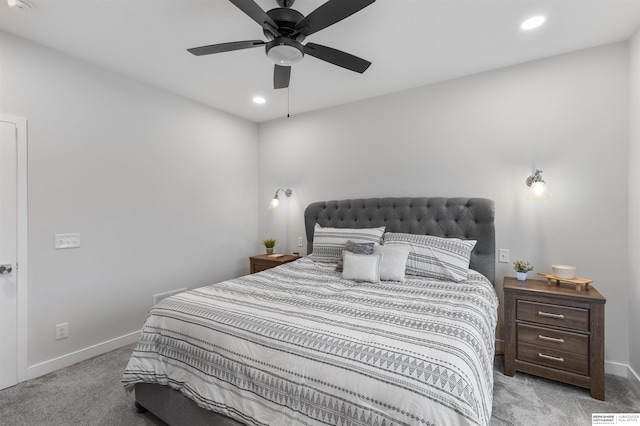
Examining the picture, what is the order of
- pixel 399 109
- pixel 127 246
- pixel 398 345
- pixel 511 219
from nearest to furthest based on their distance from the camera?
1. pixel 398 345
2. pixel 511 219
3. pixel 127 246
4. pixel 399 109

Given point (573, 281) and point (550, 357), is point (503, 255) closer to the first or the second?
point (573, 281)

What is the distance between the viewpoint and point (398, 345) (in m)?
1.19

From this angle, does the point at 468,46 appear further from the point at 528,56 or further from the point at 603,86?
the point at 603,86

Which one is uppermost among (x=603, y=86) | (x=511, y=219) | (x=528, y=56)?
(x=528, y=56)

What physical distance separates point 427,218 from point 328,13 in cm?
211

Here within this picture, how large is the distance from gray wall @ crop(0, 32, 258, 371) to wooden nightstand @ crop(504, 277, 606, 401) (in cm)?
332

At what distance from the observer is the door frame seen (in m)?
2.25

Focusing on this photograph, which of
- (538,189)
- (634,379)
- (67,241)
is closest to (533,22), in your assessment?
(538,189)

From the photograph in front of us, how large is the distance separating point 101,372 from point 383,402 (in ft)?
8.47

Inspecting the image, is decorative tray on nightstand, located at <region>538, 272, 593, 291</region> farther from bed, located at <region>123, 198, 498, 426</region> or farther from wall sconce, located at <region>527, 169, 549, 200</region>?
wall sconce, located at <region>527, 169, 549, 200</region>

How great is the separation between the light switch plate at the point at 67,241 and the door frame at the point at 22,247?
20cm

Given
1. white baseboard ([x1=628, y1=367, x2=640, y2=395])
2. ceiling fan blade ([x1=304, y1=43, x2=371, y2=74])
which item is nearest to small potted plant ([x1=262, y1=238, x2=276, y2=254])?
ceiling fan blade ([x1=304, y1=43, x2=371, y2=74])

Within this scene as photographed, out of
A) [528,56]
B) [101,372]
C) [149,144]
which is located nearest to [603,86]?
[528,56]

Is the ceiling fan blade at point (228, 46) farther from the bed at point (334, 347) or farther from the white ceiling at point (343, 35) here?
the bed at point (334, 347)
